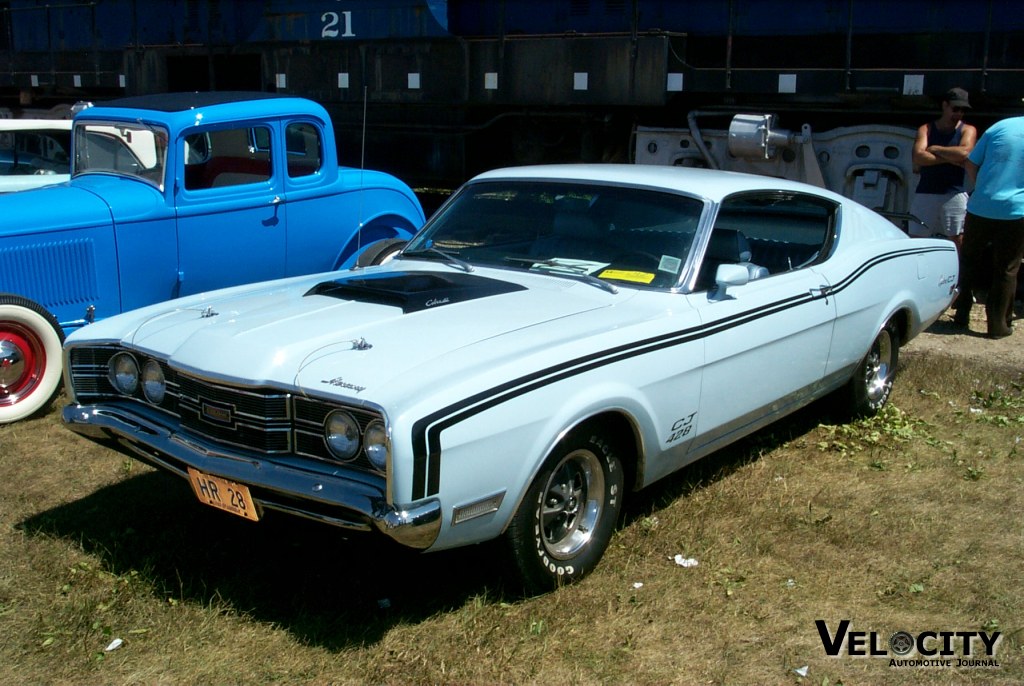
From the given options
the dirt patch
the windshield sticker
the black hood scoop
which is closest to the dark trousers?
the dirt patch

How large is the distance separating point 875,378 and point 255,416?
3.75 metres

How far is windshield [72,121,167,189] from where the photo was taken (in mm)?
6309

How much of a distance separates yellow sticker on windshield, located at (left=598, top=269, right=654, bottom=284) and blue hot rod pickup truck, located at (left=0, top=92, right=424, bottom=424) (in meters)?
2.83

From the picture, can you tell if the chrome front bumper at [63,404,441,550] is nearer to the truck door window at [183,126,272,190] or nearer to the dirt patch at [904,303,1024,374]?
the truck door window at [183,126,272,190]

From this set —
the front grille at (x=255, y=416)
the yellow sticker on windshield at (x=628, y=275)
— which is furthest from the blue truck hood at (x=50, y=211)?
the yellow sticker on windshield at (x=628, y=275)

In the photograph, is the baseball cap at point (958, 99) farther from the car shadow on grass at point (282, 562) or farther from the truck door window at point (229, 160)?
the truck door window at point (229, 160)

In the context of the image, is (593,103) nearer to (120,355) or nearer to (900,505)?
(900,505)

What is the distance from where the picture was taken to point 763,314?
4.40 metres

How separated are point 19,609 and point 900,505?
3.61 meters

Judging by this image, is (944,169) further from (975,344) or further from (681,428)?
(681,428)

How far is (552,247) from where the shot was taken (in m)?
4.54

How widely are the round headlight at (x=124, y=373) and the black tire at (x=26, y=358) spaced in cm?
195

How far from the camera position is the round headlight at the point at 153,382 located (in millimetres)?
3730

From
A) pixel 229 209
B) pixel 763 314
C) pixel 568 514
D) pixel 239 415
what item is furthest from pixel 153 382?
pixel 229 209
